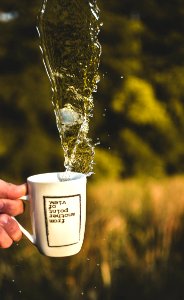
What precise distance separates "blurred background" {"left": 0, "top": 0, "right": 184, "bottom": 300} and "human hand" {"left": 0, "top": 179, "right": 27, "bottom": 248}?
1.81 meters

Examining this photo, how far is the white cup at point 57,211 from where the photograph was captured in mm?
839

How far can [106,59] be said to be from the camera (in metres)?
2.85

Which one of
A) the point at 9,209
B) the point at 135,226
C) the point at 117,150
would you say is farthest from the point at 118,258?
the point at 9,209

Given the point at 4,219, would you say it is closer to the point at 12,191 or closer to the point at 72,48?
the point at 12,191

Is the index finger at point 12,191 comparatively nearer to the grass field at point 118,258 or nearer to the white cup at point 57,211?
the white cup at point 57,211

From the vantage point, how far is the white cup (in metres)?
0.84

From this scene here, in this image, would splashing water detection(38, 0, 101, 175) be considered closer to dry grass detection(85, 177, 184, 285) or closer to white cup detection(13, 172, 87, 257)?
white cup detection(13, 172, 87, 257)

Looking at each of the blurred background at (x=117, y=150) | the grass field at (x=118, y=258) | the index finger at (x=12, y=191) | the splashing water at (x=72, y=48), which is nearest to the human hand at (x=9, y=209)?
the index finger at (x=12, y=191)

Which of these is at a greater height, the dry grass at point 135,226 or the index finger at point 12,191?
the index finger at point 12,191

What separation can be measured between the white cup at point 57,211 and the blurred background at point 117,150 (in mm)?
1875

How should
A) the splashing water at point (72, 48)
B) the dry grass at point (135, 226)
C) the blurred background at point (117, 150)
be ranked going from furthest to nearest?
the dry grass at point (135, 226) < the blurred background at point (117, 150) < the splashing water at point (72, 48)

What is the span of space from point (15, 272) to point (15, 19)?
1.50m

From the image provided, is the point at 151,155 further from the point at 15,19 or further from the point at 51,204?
the point at 51,204

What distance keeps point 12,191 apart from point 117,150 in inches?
75.3
